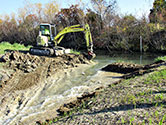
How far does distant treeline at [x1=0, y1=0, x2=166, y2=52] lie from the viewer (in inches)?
828

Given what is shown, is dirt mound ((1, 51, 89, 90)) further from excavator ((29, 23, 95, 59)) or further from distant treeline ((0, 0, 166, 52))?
distant treeline ((0, 0, 166, 52))

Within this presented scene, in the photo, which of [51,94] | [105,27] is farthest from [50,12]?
[51,94]

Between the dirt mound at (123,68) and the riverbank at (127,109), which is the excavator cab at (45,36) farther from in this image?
the riverbank at (127,109)

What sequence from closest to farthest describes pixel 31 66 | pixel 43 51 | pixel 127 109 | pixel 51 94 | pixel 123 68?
pixel 127 109 < pixel 51 94 < pixel 31 66 < pixel 123 68 < pixel 43 51

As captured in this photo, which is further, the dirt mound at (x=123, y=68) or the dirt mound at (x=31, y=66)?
the dirt mound at (x=123, y=68)

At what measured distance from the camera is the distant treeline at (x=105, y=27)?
69.0 feet

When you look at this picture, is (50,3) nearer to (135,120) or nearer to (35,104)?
(35,104)

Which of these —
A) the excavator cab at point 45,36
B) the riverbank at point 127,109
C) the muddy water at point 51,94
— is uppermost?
the excavator cab at point 45,36

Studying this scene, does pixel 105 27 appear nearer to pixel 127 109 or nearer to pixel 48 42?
pixel 48 42

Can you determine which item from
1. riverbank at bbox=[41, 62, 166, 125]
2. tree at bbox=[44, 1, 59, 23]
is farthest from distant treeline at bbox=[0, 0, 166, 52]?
riverbank at bbox=[41, 62, 166, 125]

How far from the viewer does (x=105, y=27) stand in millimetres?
25328

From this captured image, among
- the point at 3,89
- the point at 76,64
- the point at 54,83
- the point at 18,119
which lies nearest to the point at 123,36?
the point at 76,64

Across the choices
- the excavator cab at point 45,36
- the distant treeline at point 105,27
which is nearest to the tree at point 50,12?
the distant treeline at point 105,27

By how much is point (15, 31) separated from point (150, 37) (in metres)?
29.5
